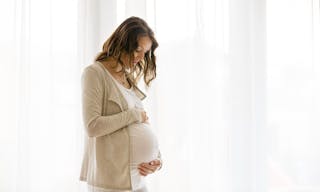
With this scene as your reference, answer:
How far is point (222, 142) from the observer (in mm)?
1863

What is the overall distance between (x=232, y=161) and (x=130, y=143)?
77 centimetres

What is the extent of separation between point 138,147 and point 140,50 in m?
0.35

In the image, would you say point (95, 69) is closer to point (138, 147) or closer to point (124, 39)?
point (124, 39)

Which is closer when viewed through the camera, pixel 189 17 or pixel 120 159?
pixel 120 159

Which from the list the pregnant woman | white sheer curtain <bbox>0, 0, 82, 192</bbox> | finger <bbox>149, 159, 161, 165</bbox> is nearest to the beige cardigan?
the pregnant woman

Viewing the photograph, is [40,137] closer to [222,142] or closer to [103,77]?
[103,77]

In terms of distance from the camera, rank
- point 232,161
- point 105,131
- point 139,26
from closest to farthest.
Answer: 1. point 105,131
2. point 139,26
3. point 232,161

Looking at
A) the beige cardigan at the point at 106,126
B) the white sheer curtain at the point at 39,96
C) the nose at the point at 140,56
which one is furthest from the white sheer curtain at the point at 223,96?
the beige cardigan at the point at 106,126

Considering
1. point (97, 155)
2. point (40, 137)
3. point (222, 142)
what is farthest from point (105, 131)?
point (222, 142)

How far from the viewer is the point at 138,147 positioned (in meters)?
1.28

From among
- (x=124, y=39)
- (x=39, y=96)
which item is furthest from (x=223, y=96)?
(x=39, y=96)

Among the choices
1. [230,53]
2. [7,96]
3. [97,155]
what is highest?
[230,53]

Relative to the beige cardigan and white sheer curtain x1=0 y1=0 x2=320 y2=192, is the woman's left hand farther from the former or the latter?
white sheer curtain x1=0 y1=0 x2=320 y2=192

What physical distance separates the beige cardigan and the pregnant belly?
0.07 ft
